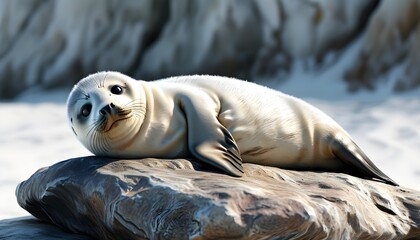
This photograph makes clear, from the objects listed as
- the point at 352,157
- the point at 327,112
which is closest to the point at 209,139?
Result: the point at 352,157

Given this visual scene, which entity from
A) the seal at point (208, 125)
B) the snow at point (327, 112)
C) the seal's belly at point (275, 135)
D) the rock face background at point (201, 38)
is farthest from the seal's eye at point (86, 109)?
the rock face background at point (201, 38)

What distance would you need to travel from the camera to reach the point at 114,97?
9.34ft

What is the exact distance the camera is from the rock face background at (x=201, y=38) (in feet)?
21.8

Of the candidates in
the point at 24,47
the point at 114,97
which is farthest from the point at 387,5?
the point at 114,97

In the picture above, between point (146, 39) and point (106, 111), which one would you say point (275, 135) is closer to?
point (106, 111)

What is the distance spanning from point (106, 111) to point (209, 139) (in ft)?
1.05

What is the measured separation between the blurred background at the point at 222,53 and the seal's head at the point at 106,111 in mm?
2473

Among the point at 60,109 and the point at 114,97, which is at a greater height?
the point at 114,97

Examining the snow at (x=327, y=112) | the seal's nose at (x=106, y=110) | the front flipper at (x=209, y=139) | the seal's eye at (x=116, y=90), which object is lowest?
the snow at (x=327, y=112)

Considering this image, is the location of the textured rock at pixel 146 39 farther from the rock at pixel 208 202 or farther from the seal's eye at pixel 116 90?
the seal's eye at pixel 116 90

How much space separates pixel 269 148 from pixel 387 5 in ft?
12.4

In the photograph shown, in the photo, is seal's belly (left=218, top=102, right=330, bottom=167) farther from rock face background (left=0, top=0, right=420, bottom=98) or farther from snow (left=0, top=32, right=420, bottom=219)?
rock face background (left=0, top=0, right=420, bottom=98)

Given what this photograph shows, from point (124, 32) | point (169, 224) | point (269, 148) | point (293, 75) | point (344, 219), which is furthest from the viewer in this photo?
point (124, 32)

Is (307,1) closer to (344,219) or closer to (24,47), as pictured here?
(24,47)
